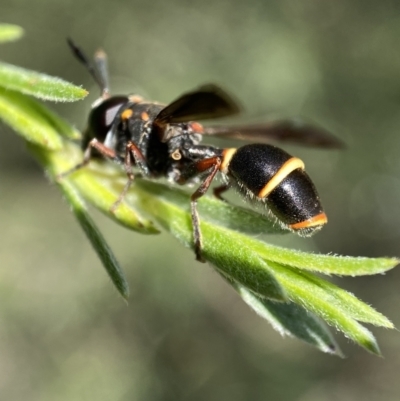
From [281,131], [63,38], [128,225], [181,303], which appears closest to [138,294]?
[181,303]

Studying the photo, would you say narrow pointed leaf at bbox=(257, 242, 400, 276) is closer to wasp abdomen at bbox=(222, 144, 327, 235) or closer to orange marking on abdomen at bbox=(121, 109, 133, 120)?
wasp abdomen at bbox=(222, 144, 327, 235)

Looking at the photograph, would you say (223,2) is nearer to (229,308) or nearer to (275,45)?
(275,45)

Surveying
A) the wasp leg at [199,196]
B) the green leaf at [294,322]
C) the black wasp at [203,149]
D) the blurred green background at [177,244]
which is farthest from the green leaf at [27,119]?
the blurred green background at [177,244]

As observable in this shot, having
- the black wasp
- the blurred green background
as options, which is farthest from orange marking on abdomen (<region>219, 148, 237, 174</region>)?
the blurred green background

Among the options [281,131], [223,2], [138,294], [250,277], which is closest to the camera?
[250,277]

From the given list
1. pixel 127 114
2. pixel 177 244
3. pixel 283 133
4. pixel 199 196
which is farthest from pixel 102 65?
pixel 177 244

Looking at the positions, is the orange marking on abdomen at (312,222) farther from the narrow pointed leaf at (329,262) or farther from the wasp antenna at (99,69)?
the wasp antenna at (99,69)

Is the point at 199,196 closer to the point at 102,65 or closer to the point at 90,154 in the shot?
the point at 90,154
